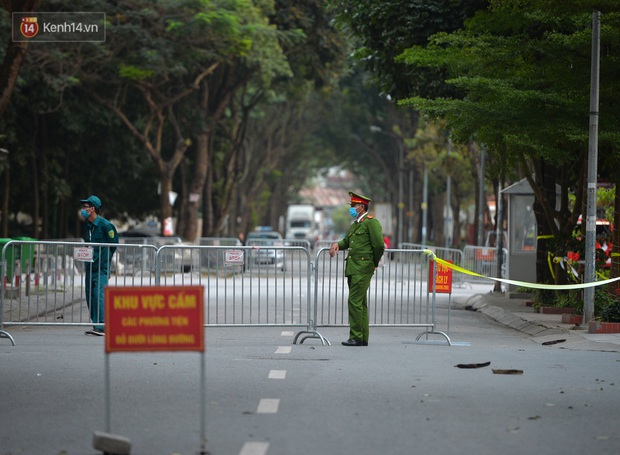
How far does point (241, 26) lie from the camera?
37406mm

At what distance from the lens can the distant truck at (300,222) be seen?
90.4 meters

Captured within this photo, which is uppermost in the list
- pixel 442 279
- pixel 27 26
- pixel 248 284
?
pixel 27 26

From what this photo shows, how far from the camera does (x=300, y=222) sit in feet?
304

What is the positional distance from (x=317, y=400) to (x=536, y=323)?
946 centimetres

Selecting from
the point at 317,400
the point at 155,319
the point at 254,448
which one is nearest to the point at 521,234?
the point at 317,400

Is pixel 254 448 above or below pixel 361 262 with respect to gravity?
below

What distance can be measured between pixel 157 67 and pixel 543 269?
648 inches

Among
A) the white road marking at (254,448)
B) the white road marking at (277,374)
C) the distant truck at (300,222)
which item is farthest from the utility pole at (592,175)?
the distant truck at (300,222)

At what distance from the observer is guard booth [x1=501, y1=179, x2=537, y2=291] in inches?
1092

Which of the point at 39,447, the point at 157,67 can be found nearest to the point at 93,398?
the point at 39,447

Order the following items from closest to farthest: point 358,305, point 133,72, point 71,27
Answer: point 358,305
point 71,27
point 133,72

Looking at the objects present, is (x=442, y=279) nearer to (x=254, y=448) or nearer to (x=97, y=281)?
(x=97, y=281)

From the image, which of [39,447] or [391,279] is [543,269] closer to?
[391,279]

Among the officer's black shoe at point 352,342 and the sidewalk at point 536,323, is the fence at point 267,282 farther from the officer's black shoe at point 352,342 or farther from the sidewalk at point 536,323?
the sidewalk at point 536,323
